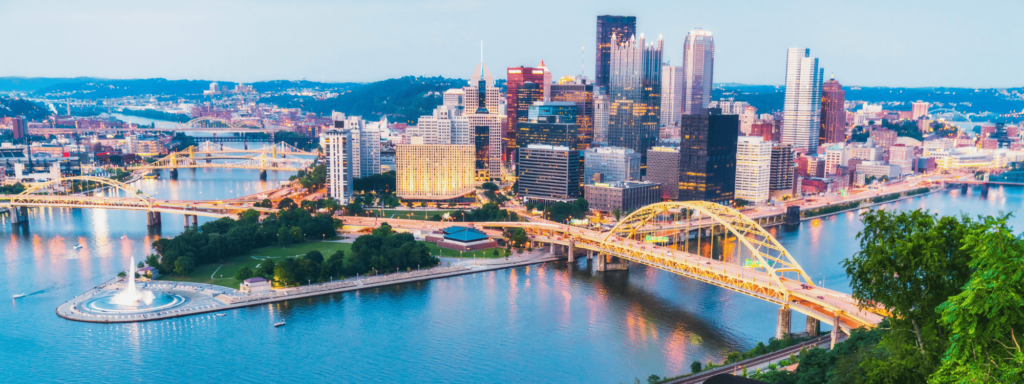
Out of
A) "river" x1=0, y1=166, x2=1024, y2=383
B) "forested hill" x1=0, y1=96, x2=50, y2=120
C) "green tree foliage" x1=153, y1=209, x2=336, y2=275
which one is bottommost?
"river" x1=0, y1=166, x2=1024, y2=383

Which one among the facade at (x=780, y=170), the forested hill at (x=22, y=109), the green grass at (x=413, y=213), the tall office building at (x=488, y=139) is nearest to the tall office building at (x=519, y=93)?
the tall office building at (x=488, y=139)

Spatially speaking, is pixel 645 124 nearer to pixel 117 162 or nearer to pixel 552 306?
pixel 552 306

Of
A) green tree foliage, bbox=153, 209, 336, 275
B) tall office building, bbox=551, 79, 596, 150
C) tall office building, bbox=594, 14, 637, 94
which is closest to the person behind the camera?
green tree foliage, bbox=153, 209, 336, 275

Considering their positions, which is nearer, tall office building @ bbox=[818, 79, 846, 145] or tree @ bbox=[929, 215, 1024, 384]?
tree @ bbox=[929, 215, 1024, 384]

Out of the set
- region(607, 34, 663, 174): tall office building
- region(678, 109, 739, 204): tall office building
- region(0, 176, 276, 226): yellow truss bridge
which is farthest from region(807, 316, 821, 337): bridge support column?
region(607, 34, 663, 174): tall office building

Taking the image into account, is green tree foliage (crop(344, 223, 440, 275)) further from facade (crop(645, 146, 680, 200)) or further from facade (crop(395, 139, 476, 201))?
facade (crop(645, 146, 680, 200))

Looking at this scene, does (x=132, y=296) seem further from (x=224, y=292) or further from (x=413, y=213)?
(x=413, y=213)

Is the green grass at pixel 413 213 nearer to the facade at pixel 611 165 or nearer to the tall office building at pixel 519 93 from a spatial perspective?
the facade at pixel 611 165

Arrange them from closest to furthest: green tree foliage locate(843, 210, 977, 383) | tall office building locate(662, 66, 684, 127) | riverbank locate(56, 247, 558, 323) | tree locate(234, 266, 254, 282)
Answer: green tree foliage locate(843, 210, 977, 383) < riverbank locate(56, 247, 558, 323) < tree locate(234, 266, 254, 282) < tall office building locate(662, 66, 684, 127)
